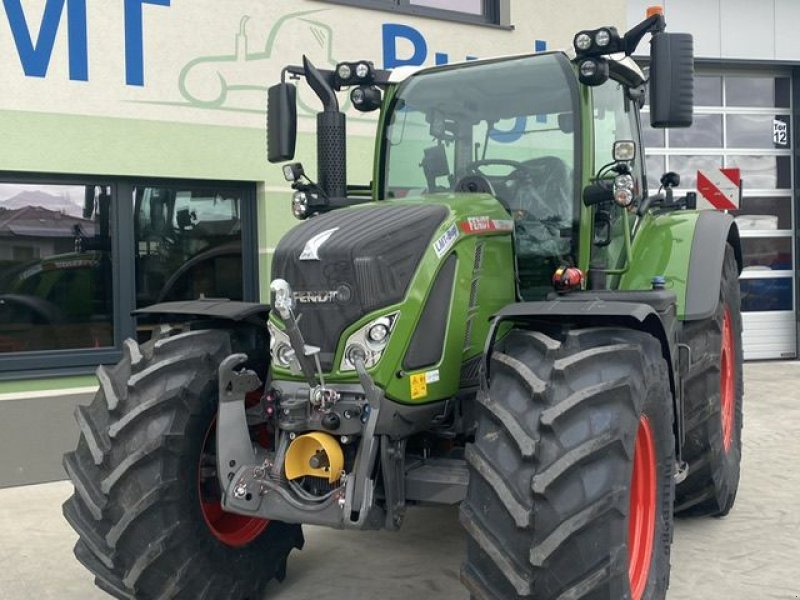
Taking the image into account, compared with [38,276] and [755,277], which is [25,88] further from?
[755,277]

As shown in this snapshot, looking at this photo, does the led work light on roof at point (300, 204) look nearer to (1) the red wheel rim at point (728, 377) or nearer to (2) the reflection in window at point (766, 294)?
(1) the red wheel rim at point (728, 377)

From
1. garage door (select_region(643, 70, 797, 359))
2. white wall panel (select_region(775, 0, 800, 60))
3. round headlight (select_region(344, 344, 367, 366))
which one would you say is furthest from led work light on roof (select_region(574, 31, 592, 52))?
white wall panel (select_region(775, 0, 800, 60))

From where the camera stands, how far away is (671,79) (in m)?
3.77

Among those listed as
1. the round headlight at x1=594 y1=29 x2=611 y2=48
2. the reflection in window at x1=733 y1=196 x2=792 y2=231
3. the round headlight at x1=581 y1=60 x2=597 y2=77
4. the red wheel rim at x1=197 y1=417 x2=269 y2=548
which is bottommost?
the red wheel rim at x1=197 y1=417 x2=269 y2=548

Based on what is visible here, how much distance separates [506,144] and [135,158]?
11.4ft

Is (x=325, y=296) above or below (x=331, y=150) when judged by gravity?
below

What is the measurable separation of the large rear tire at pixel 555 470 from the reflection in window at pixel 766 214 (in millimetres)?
10057

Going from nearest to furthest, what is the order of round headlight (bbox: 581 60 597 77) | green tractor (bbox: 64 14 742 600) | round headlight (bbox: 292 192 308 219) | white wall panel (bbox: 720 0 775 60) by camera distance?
1. green tractor (bbox: 64 14 742 600)
2. round headlight (bbox: 581 60 597 77)
3. round headlight (bbox: 292 192 308 219)
4. white wall panel (bbox: 720 0 775 60)

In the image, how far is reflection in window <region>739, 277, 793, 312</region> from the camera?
40.3ft

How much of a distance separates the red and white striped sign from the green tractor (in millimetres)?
4465

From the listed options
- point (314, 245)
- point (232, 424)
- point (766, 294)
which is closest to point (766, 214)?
point (766, 294)

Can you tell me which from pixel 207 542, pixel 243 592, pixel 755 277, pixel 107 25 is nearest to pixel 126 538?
pixel 207 542

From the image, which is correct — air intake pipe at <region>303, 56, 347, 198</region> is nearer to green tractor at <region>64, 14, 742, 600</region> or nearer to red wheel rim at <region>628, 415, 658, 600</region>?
green tractor at <region>64, 14, 742, 600</region>

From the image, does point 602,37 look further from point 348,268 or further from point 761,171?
point 761,171
